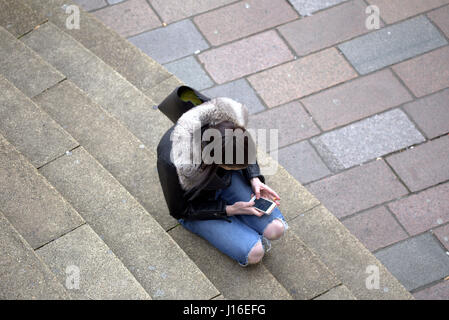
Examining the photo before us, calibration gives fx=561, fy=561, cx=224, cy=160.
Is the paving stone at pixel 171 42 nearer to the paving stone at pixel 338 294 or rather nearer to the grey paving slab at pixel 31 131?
the grey paving slab at pixel 31 131

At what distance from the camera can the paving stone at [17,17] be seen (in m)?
5.61

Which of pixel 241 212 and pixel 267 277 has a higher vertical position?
pixel 241 212

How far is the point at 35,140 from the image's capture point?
4328mm

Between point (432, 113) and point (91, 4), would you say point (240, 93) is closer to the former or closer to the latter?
point (432, 113)

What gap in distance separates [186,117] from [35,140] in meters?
1.57

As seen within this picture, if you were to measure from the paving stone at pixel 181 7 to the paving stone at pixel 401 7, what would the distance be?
1.64m

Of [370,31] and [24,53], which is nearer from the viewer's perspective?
[24,53]

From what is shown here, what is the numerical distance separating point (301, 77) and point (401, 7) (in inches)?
58.3

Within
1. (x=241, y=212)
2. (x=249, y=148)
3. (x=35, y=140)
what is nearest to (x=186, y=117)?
(x=249, y=148)

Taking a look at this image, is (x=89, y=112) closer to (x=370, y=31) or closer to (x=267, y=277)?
(x=267, y=277)

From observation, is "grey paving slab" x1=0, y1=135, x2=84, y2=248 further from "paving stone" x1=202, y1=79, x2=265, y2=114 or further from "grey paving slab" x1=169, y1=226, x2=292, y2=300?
"paving stone" x1=202, y1=79, x2=265, y2=114

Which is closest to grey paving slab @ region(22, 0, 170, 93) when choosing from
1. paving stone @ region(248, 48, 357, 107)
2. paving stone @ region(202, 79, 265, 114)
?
paving stone @ region(202, 79, 265, 114)
